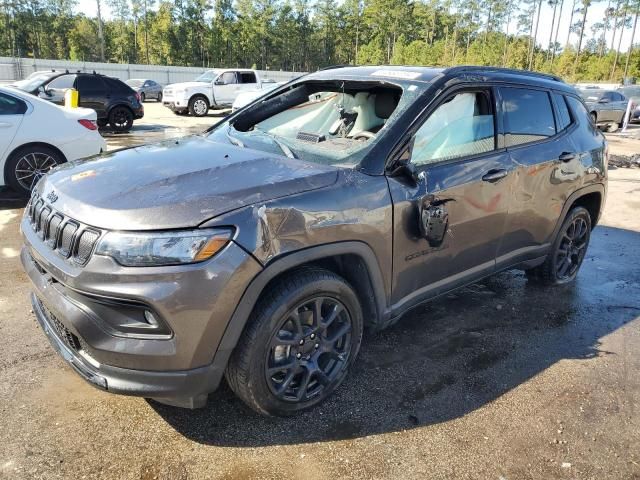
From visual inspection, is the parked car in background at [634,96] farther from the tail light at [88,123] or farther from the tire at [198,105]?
the tail light at [88,123]

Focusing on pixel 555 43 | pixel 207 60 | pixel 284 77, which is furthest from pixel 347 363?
pixel 555 43

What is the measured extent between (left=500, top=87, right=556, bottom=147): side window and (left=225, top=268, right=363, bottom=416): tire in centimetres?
186

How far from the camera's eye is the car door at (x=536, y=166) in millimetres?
3693

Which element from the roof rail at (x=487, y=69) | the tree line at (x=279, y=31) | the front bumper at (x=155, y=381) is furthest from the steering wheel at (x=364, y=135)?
the tree line at (x=279, y=31)

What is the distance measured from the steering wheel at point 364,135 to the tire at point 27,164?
16.2ft

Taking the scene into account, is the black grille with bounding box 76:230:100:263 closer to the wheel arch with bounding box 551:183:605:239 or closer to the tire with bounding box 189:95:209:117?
the wheel arch with bounding box 551:183:605:239

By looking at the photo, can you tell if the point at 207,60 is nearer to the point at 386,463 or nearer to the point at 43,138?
the point at 43,138

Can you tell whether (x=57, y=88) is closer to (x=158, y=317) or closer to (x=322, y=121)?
(x=322, y=121)

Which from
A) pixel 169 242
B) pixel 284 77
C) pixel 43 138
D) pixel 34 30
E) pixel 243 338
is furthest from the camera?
pixel 34 30

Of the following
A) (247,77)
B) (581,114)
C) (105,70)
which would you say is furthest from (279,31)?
(581,114)

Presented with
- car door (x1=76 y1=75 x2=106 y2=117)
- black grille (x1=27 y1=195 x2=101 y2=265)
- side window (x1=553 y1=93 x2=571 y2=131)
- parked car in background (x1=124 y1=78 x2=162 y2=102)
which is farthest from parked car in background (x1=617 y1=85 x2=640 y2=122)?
parked car in background (x1=124 y1=78 x2=162 y2=102)

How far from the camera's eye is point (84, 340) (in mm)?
2229

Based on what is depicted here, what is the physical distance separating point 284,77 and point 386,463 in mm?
45033

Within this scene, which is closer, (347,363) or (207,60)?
(347,363)
